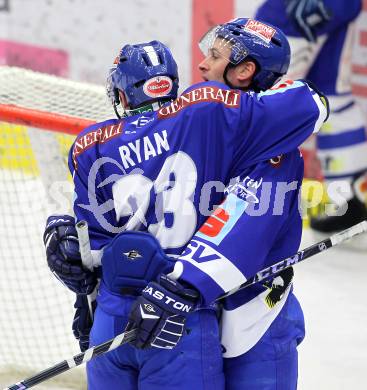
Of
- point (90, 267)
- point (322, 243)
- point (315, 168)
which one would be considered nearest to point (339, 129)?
point (315, 168)

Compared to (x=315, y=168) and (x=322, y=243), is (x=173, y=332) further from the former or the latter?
(x=315, y=168)

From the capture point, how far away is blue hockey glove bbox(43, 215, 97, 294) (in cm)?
221

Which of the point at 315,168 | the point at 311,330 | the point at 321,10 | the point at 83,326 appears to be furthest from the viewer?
the point at 315,168

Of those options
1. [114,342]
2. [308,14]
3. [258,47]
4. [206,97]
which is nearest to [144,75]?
[206,97]

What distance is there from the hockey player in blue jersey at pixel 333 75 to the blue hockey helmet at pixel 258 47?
7.92 ft

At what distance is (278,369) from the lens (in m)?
2.19

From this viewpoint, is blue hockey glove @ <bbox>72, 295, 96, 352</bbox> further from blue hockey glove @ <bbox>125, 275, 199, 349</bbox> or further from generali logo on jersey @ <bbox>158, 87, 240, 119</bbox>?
generali logo on jersey @ <bbox>158, 87, 240, 119</bbox>

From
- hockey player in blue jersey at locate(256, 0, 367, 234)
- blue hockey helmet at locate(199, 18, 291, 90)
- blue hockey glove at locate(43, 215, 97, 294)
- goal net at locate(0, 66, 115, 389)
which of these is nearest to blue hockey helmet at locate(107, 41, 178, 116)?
blue hockey helmet at locate(199, 18, 291, 90)

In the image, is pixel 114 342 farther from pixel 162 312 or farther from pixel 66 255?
pixel 66 255

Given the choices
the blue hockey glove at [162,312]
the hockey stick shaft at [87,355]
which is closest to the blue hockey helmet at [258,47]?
the blue hockey glove at [162,312]

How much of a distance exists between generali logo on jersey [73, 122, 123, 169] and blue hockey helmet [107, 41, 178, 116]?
7 cm

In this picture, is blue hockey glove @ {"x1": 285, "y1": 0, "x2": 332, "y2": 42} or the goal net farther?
blue hockey glove @ {"x1": 285, "y1": 0, "x2": 332, "y2": 42}

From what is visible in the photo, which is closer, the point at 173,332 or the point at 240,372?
the point at 173,332

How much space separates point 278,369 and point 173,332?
0.30 m
